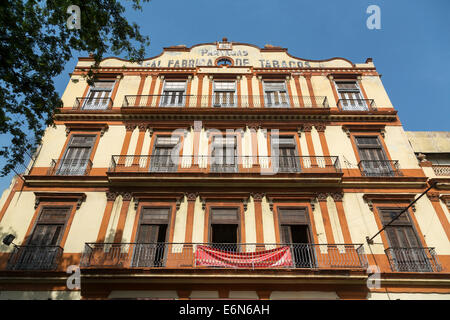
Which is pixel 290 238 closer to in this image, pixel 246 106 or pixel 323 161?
pixel 323 161

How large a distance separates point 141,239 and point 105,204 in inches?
89.9

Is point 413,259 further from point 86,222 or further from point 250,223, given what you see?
point 86,222

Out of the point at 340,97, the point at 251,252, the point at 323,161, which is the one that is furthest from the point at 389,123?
the point at 251,252

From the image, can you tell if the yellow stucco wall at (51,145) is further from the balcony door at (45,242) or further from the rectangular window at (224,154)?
the rectangular window at (224,154)

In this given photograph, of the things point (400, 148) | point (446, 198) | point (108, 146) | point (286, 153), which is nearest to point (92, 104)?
point (108, 146)

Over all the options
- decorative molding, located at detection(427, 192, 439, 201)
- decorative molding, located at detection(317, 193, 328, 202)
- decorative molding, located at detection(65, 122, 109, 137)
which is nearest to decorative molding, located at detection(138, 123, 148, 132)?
decorative molding, located at detection(65, 122, 109, 137)

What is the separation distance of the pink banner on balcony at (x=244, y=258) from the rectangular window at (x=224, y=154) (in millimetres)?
4040

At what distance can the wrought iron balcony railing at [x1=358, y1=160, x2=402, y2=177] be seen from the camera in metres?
12.8

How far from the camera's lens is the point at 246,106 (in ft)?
50.4

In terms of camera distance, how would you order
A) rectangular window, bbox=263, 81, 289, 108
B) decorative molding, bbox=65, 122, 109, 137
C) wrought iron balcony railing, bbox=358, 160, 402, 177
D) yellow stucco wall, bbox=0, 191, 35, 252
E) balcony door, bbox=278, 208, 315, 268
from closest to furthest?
balcony door, bbox=278, 208, 315, 268
yellow stucco wall, bbox=0, 191, 35, 252
wrought iron balcony railing, bbox=358, 160, 402, 177
decorative molding, bbox=65, 122, 109, 137
rectangular window, bbox=263, 81, 289, 108

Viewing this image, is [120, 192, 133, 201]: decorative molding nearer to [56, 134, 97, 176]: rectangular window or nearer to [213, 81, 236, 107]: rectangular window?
Answer: [56, 134, 97, 176]: rectangular window

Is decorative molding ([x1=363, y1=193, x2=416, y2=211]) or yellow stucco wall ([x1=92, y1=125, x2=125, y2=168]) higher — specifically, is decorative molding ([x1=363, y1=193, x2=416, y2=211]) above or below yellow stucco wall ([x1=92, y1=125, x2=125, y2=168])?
below

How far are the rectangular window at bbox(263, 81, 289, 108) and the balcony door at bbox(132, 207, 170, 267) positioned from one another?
8315 millimetres

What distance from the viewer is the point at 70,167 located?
1298cm
